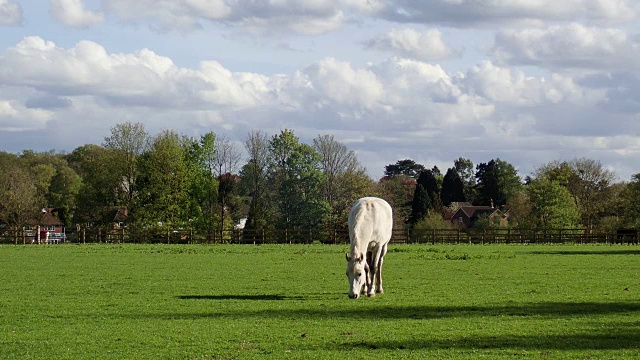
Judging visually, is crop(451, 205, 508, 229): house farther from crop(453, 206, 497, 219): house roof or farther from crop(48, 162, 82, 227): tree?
crop(48, 162, 82, 227): tree

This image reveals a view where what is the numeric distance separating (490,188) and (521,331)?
117 meters

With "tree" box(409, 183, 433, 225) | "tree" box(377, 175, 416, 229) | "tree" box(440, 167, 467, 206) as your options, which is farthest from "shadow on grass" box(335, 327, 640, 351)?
"tree" box(440, 167, 467, 206)

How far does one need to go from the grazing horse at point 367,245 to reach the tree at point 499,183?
106265 mm

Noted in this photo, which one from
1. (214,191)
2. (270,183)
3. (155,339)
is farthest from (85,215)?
(155,339)

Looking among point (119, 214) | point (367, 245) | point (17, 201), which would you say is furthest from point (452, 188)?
point (367, 245)

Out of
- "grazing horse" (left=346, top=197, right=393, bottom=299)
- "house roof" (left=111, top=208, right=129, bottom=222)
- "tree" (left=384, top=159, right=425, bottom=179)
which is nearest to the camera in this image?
"grazing horse" (left=346, top=197, right=393, bottom=299)

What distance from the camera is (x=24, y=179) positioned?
82875 millimetres

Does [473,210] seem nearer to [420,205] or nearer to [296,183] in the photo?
[420,205]

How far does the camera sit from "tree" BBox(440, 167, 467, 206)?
134 m

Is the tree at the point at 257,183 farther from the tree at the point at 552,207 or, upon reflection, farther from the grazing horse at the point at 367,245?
the grazing horse at the point at 367,245

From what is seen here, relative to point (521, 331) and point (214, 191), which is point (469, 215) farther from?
point (521, 331)

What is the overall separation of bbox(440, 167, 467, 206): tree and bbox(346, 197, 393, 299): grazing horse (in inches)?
4517

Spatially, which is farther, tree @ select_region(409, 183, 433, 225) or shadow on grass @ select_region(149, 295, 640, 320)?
tree @ select_region(409, 183, 433, 225)

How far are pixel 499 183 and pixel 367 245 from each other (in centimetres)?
11115
